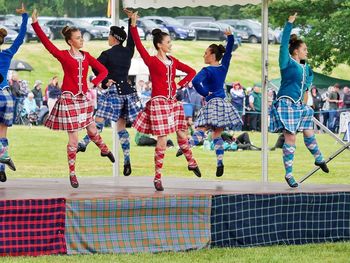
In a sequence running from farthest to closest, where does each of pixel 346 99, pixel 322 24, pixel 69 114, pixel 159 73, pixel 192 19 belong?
1. pixel 192 19
2. pixel 322 24
3. pixel 346 99
4. pixel 159 73
5. pixel 69 114

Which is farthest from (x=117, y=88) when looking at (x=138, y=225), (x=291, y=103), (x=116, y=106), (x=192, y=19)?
(x=192, y=19)

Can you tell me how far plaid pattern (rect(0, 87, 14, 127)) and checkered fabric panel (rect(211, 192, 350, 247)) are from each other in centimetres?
232

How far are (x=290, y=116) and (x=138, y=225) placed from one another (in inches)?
82.5

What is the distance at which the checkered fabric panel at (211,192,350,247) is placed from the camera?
10.3 m

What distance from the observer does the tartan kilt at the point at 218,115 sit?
41.3ft

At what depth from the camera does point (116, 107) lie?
1259 cm

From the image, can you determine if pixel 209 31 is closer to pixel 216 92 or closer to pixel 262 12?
pixel 262 12

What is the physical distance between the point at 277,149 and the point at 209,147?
60.5 inches

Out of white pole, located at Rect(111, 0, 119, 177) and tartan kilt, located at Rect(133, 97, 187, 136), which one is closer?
tartan kilt, located at Rect(133, 97, 187, 136)

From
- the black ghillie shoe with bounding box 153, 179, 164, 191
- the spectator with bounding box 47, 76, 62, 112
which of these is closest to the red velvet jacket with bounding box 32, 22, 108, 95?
the black ghillie shoe with bounding box 153, 179, 164, 191

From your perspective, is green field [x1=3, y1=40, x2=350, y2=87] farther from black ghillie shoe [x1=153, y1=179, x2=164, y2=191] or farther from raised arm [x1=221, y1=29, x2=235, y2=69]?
black ghillie shoe [x1=153, y1=179, x2=164, y2=191]

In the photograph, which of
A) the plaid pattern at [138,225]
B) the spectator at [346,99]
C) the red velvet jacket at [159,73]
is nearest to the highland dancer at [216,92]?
the red velvet jacket at [159,73]

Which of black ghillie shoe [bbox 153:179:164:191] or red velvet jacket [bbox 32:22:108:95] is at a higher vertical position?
red velvet jacket [bbox 32:22:108:95]

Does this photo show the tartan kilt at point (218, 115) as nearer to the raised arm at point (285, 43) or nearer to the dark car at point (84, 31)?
the raised arm at point (285, 43)
